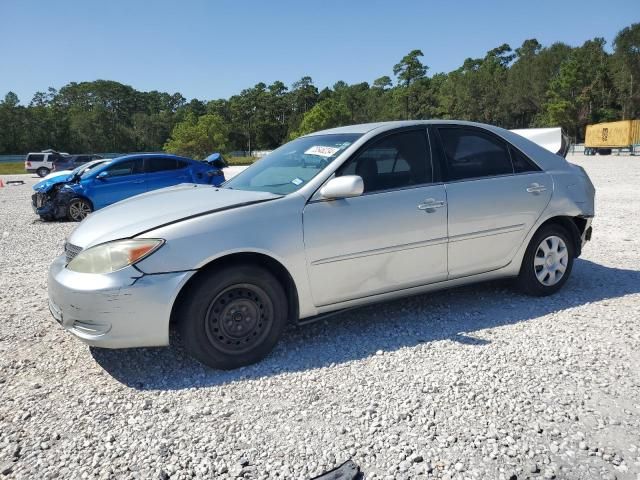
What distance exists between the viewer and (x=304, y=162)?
401 centimetres

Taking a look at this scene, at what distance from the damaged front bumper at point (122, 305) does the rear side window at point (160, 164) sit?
29.7 feet

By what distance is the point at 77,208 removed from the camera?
445 inches

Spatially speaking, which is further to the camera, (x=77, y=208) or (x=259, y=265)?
(x=77, y=208)

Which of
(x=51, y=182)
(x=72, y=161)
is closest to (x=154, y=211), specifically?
(x=51, y=182)

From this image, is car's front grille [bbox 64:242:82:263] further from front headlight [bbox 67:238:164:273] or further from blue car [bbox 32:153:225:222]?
blue car [bbox 32:153:225:222]

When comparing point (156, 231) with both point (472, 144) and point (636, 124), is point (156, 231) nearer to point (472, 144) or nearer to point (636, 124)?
point (472, 144)

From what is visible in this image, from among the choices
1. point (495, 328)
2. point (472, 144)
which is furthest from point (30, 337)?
point (472, 144)

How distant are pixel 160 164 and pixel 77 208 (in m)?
2.15

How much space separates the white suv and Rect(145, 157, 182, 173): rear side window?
97.2 feet

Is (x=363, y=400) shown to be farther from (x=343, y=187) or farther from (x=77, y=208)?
(x=77, y=208)

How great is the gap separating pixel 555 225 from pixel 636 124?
3933 centimetres

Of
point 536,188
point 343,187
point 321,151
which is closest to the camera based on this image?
point 343,187

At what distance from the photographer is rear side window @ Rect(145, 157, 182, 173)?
11.7m

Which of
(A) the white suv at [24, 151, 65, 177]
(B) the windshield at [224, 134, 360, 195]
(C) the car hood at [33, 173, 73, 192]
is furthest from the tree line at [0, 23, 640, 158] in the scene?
(B) the windshield at [224, 134, 360, 195]
